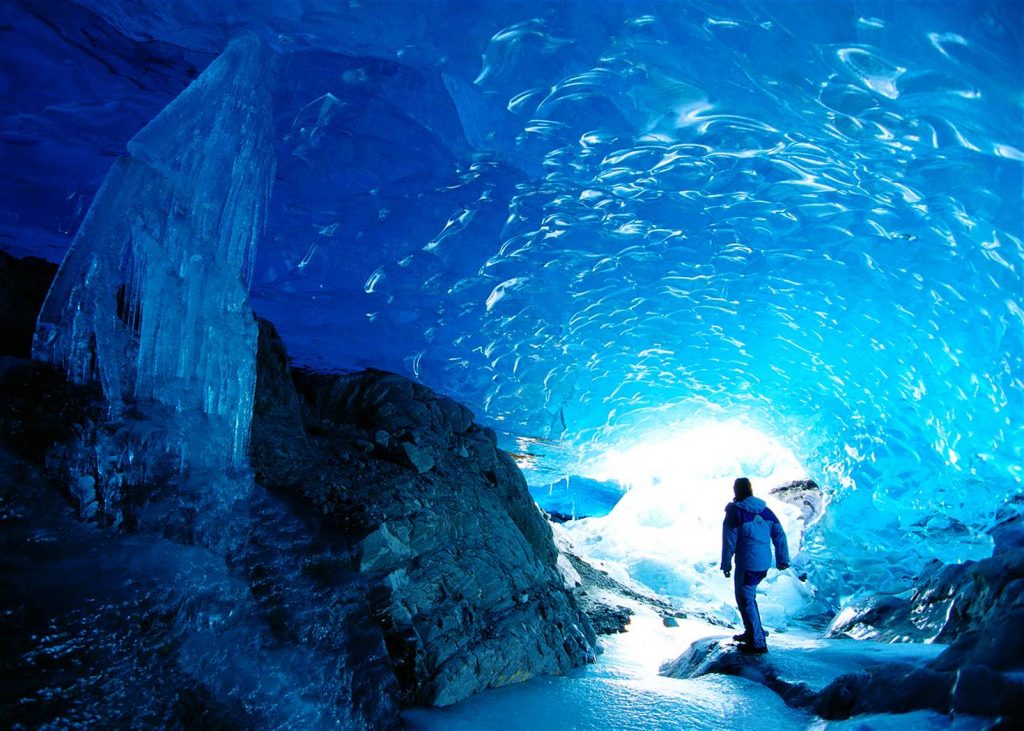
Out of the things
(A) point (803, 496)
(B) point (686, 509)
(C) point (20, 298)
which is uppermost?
(C) point (20, 298)

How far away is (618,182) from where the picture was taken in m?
5.53

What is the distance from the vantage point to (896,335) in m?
7.65

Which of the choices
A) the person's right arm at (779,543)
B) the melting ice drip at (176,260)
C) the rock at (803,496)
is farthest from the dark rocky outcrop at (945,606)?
the melting ice drip at (176,260)

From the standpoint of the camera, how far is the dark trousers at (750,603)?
551 cm

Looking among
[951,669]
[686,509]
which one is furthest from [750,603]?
[686,509]

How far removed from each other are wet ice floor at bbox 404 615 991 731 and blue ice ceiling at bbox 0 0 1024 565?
4.15m

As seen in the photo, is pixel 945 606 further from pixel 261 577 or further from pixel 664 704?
pixel 261 577

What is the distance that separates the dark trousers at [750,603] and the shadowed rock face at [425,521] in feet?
6.77

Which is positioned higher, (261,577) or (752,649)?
(261,577)

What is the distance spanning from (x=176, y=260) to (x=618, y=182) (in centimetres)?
421

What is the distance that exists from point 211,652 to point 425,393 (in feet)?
17.7

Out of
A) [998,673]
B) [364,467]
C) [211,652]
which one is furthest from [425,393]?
[998,673]

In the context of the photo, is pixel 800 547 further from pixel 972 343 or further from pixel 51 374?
pixel 51 374

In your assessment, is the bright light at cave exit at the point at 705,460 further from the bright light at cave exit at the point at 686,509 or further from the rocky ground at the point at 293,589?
the rocky ground at the point at 293,589
